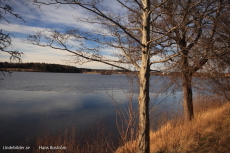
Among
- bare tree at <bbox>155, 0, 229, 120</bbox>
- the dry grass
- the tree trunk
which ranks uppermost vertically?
bare tree at <bbox>155, 0, 229, 120</bbox>

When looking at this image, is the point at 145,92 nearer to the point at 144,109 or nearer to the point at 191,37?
the point at 144,109

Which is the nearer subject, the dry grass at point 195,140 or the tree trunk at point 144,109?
the tree trunk at point 144,109

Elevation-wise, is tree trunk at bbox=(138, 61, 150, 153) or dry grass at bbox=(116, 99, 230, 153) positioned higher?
tree trunk at bbox=(138, 61, 150, 153)

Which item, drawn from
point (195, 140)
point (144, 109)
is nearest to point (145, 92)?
point (144, 109)

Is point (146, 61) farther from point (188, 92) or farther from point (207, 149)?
point (188, 92)

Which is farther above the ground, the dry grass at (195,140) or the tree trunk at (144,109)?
the tree trunk at (144,109)

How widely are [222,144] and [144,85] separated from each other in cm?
312

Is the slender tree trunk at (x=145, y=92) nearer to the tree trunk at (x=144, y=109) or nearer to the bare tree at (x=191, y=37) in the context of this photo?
the tree trunk at (x=144, y=109)

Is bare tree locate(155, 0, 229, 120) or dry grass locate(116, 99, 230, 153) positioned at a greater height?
bare tree locate(155, 0, 229, 120)

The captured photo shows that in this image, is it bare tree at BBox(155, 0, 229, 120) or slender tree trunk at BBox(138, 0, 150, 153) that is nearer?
slender tree trunk at BBox(138, 0, 150, 153)

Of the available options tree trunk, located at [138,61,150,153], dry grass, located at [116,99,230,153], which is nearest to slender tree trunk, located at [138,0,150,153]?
tree trunk, located at [138,61,150,153]

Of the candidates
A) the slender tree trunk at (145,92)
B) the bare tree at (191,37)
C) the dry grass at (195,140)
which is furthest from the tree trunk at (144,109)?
the bare tree at (191,37)

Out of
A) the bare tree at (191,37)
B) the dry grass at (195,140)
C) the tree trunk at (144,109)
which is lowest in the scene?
the dry grass at (195,140)

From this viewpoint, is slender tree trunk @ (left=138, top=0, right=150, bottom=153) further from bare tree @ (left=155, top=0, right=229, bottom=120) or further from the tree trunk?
bare tree @ (left=155, top=0, right=229, bottom=120)
